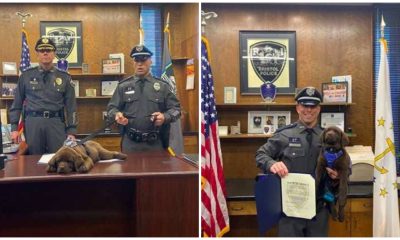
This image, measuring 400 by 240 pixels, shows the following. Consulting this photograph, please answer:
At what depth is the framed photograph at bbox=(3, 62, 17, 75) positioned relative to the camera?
155cm

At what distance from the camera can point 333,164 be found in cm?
162

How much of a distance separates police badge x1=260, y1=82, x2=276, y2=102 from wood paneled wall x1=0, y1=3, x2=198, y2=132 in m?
0.32

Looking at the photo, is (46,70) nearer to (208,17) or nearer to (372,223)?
(208,17)

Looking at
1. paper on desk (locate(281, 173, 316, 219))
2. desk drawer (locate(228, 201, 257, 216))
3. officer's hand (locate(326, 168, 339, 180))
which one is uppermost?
officer's hand (locate(326, 168, 339, 180))

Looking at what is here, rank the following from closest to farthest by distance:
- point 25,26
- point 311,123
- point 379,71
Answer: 1. point 25,26
2. point 311,123
3. point 379,71

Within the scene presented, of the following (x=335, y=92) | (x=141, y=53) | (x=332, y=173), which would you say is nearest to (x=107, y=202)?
(x=141, y=53)

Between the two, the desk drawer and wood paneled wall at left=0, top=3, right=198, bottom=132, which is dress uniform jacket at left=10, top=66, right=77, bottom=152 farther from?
the desk drawer

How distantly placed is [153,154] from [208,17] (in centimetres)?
62

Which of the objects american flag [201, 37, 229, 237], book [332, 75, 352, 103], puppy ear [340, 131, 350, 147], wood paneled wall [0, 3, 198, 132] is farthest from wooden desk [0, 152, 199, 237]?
book [332, 75, 352, 103]

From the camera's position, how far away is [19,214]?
63.5 inches

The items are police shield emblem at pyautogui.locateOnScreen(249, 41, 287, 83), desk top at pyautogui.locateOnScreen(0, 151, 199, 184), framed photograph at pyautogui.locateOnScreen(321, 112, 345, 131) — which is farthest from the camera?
police shield emblem at pyautogui.locateOnScreen(249, 41, 287, 83)

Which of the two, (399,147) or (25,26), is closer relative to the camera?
(25,26)

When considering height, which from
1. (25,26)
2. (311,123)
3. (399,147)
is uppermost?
(25,26)

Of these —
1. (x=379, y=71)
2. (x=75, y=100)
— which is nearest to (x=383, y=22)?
(x=379, y=71)
